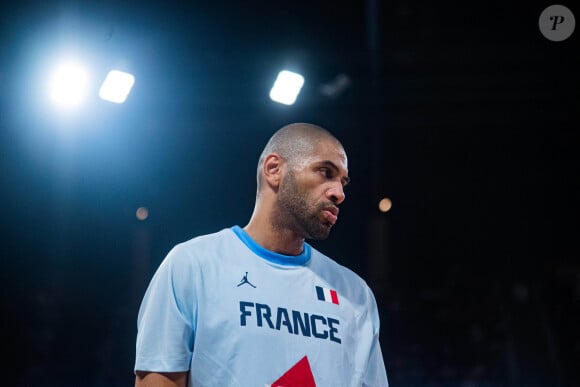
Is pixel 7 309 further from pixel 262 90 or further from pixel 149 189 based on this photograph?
pixel 262 90

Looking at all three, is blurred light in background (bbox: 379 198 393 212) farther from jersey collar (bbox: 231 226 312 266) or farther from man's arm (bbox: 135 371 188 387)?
man's arm (bbox: 135 371 188 387)

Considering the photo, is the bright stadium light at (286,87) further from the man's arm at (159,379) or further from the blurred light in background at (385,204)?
the man's arm at (159,379)

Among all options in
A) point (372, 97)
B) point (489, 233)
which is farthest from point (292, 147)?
point (489, 233)

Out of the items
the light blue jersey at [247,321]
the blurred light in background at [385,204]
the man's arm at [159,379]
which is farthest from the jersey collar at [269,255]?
the blurred light in background at [385,204]

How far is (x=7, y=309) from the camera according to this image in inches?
205

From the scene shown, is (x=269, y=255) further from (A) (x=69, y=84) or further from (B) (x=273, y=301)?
(A) (x=69, y=84)

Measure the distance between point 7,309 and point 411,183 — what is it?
3053 mm

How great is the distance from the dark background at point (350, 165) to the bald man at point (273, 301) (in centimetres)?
276

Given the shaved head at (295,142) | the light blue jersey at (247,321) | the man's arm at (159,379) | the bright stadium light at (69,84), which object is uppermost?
the bright stadium light at (69,84)

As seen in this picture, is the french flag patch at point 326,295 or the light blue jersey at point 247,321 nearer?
Answer: the light blue jersey at point 247,321

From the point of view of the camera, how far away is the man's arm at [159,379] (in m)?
1.55

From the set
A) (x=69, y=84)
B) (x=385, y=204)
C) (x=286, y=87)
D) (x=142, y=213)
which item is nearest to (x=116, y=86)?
(x=69, y=84)

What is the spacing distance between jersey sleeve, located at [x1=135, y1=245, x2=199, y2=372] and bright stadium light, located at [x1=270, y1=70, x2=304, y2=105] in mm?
3072

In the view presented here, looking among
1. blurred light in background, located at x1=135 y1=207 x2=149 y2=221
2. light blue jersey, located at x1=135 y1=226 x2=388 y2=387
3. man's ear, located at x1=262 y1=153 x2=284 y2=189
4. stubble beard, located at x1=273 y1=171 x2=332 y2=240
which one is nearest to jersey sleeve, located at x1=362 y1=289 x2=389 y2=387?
light blue jersey, located at x1=135 y1=226 x2=388 y2=387
